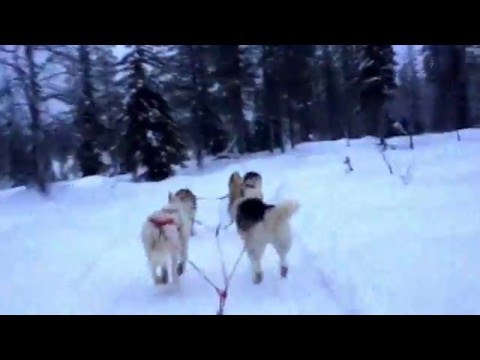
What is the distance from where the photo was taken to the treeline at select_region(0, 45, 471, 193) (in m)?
12.7

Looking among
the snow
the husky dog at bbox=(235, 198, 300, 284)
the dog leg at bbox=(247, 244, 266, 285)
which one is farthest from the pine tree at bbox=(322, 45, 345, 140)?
the dog leg at bbox=(247, 244, 266, 285)

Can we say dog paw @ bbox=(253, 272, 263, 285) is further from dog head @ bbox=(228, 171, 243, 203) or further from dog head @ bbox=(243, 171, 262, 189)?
dog head @ bbox=(228, 171, 243, 203)

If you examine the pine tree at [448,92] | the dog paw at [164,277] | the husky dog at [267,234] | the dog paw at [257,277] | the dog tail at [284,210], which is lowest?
the dog paw at [257,277]

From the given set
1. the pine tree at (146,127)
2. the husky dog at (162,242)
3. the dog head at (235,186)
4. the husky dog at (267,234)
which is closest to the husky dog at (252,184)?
the dog head at (235,186)

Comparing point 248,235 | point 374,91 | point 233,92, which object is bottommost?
point 248,235

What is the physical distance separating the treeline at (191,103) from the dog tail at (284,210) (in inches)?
211

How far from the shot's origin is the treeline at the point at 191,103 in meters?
12.7

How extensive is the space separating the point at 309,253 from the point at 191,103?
14745 millimetres

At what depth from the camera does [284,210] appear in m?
5.23

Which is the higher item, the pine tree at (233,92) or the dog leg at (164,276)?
the pine tree at (233,92)

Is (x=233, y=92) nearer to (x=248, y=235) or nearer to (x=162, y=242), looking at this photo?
(x=248, y=235)

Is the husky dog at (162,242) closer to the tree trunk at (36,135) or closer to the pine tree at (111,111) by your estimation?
the tree trunk at (36,135)

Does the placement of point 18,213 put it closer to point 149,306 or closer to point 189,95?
point 149,306

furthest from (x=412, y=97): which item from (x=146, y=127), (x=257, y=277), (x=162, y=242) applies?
(x=162, y=242)
